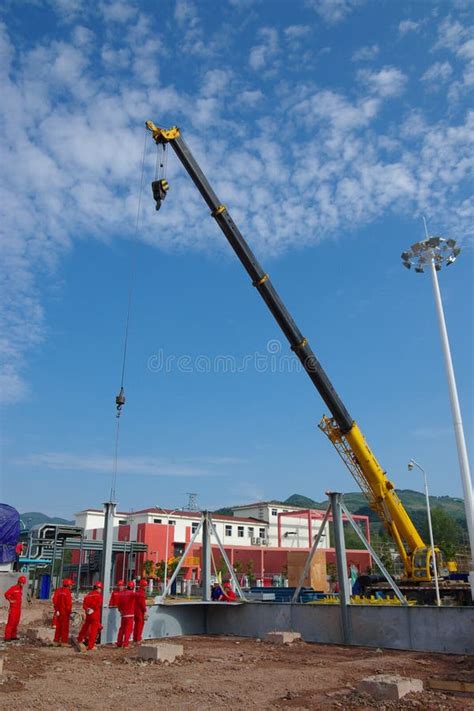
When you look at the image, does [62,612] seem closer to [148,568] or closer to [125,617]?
[125,617]

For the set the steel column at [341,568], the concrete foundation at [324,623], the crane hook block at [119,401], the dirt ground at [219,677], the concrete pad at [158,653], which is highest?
the crane hook block at [119,401]

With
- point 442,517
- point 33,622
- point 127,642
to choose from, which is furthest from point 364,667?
point 442,517

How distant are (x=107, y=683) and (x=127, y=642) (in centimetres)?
438

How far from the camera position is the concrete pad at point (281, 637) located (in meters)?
14.2

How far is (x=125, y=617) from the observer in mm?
13742

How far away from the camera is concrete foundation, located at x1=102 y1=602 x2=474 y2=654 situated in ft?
41.5

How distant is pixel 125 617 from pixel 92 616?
91 centimetres

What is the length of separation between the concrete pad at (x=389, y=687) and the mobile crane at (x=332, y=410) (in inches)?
502

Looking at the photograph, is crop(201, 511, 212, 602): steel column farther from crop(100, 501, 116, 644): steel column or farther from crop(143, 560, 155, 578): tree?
crop(143, 560, 155, 578): tree

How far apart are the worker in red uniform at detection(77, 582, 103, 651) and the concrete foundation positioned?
100 centimetres

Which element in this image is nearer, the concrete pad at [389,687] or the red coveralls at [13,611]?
the concrete pad at [389,687]

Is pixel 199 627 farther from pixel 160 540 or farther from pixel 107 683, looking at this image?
pixel 160 540

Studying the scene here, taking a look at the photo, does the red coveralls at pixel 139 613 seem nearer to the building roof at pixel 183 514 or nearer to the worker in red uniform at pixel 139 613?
the worker in red uniform at pixel 139 613

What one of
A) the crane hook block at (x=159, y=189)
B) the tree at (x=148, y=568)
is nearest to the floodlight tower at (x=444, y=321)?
the crane hook block at (x=159, y=189)
